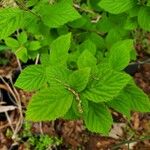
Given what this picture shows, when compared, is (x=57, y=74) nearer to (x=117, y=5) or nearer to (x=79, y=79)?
(x=79, y=79)

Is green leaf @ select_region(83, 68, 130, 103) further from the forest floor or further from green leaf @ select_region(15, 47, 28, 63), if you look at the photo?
the forest floor

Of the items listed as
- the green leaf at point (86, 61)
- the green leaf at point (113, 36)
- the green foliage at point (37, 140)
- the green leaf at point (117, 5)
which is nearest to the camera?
the green leaf at point (86, 61)

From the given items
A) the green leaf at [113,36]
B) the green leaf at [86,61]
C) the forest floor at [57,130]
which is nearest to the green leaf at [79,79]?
the green leaf at [86,61]

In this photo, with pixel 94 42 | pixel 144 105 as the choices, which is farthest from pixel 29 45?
pixel 144 105

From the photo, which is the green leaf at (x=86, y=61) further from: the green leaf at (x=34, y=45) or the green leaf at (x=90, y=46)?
the green leaf at (x=34, y=45)

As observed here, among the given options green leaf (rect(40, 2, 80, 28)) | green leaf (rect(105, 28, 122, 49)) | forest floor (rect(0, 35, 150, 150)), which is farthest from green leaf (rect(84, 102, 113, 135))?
forest floor (rect(0, 35, 150, 150))

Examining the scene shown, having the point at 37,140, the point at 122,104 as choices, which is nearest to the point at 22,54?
the point at 122,104

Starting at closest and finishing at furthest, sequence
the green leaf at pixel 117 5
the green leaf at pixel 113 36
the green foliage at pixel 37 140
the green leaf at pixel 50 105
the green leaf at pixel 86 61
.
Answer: the green leaf at pixel 50 105, the green leaf at pixel 86 61, the green leaf at pixel 117 5, the green leaf at pixel 113 36, the green foliage at pixel 37 140
